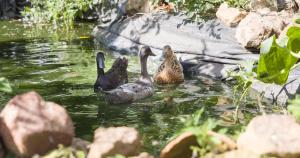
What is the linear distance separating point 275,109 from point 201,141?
12.1 feet

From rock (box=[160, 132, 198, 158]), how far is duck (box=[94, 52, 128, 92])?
14.6 feet

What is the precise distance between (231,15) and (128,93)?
12.5 ft

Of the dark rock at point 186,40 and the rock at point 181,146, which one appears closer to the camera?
the rock at point 181,146

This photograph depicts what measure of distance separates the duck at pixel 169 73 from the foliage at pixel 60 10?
6.31 metres

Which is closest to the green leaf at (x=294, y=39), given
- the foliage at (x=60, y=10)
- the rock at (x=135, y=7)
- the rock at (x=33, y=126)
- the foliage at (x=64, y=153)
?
the rock at (x=33, y=126)

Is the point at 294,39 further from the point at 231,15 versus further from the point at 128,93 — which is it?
the point at 231,15

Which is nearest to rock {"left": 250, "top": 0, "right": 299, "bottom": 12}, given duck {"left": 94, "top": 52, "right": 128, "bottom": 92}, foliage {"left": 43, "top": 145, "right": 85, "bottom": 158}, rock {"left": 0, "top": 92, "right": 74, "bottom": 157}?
duck {"left": 94, "top": 52, "right": 128, "bottom": 92}

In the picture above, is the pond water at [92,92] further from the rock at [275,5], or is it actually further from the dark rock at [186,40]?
the rock at [275,5]

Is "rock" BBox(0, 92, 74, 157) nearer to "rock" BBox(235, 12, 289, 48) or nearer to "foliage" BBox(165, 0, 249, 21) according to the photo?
"rock" BBox(235, 12, 289, 48)

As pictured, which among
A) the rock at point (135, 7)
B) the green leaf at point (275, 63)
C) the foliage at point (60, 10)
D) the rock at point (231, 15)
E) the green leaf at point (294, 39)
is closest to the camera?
the green leaf at point (275, 63)

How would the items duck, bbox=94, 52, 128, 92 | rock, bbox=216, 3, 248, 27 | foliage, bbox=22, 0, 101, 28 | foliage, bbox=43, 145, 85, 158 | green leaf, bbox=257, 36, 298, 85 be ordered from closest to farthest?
foliage, bbox=43, 145, 85, 158 → green leaf, bbox=257, 36, 298, 85 → duck, bbox=94, 52, 128, 92 → rock, bbox=216, 3, 248, 27 → foliage, bbox=22, 0, 101, 28

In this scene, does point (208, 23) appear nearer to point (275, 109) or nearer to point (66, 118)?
point (275, 109)

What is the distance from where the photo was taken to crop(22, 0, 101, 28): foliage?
1534cm

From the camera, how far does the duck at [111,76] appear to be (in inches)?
327
